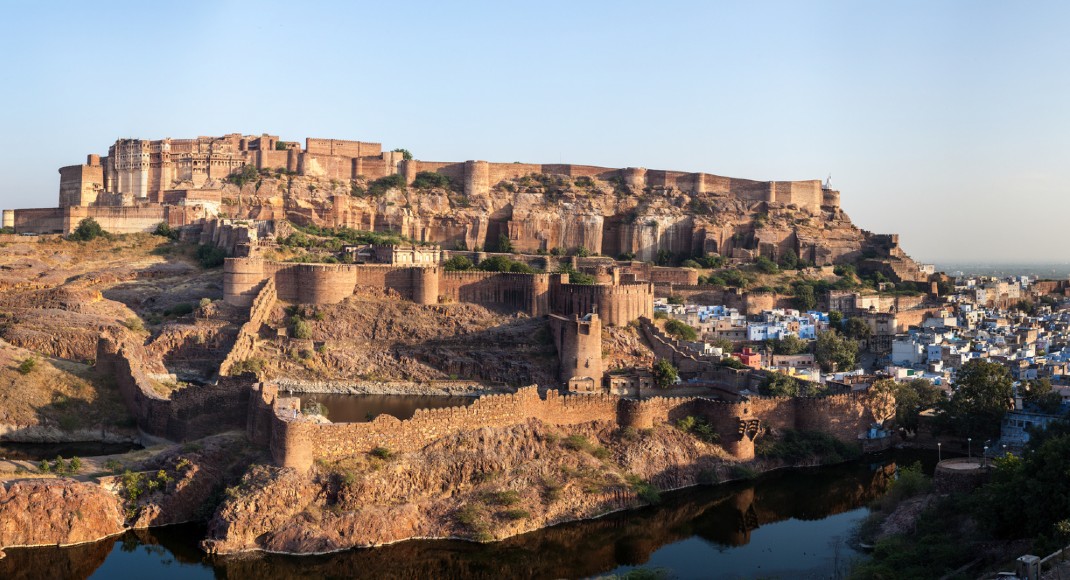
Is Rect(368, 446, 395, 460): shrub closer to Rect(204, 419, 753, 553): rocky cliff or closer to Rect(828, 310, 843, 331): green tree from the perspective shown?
Rect(204, 419, 753, 553): rocky cliff

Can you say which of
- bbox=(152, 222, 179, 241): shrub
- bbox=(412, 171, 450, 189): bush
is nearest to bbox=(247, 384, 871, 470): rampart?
bbox=(152, 222, 179, 241): shrub

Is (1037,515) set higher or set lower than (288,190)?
lower

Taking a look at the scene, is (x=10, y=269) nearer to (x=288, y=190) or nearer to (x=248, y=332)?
(x=248, y=332)

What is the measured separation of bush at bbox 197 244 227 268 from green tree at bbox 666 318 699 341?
55.0 feet

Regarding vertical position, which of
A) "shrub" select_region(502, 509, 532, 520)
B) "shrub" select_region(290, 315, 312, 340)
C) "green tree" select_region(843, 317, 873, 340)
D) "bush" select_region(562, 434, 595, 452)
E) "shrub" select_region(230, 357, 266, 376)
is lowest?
"shrub" select_region(502, 509, 532, 520)

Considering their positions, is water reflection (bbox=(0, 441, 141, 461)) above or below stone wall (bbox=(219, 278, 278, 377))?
below

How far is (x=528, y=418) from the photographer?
70.0 feet

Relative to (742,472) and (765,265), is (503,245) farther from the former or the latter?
(742,472)

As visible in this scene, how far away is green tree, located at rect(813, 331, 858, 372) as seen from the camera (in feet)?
114

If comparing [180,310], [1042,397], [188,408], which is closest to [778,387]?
[1042,397]

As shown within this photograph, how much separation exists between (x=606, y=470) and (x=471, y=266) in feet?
69.9

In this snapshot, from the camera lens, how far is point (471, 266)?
4166 cm

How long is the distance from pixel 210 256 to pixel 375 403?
42.8ft

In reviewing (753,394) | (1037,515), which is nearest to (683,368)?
(753,394)
